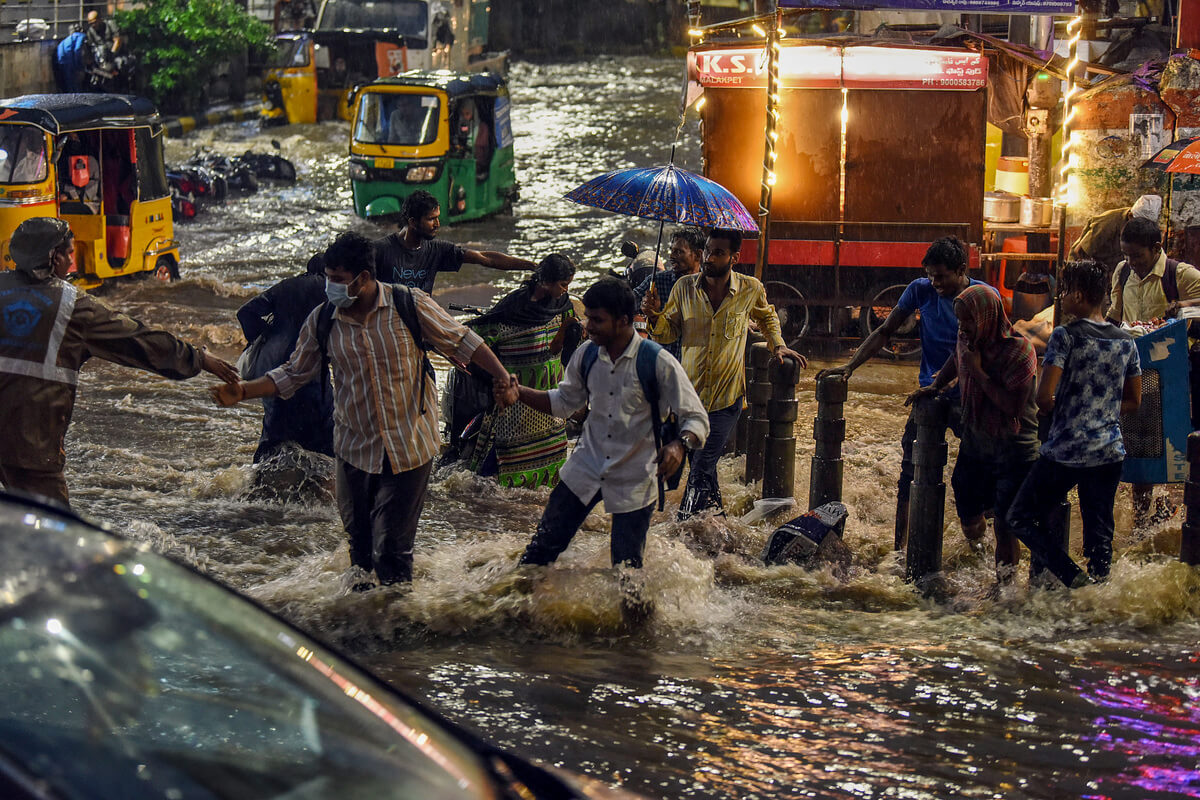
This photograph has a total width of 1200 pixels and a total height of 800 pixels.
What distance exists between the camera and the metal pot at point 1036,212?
13906 mm

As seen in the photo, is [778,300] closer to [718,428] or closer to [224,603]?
[718,428]

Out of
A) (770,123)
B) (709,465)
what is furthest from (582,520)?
(770,123)

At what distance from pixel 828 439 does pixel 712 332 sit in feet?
2.76

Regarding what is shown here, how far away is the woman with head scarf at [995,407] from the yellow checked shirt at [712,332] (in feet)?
3.83

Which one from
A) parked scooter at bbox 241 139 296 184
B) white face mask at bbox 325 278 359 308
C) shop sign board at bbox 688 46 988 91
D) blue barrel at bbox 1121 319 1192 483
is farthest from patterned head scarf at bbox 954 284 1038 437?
parked scooter at bbox 241 139 296 184

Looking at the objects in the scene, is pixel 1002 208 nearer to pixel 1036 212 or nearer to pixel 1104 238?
pixel 1036 212

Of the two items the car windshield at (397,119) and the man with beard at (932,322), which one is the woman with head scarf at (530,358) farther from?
the car windshield at (397,119)

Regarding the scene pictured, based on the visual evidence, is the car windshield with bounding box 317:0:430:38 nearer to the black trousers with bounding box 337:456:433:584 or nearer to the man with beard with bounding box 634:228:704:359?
the man with beard with bounding box 634:228:704:359

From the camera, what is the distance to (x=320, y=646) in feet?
8.93

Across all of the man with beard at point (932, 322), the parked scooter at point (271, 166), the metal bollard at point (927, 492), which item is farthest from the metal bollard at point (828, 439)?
the parked scooter at point (271, 166)

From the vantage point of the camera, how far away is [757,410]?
836cm

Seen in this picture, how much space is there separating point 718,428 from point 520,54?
38638 millimetres

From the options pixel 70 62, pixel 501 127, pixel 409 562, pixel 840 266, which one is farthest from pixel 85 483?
pixel 70 62

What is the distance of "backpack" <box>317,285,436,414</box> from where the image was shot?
5.50 metres
